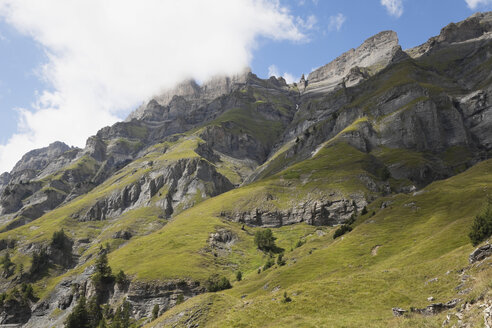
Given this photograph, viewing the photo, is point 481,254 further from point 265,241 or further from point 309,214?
point 309,214

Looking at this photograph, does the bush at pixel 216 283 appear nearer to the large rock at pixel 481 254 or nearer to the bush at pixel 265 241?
the bush at pixel 265 241

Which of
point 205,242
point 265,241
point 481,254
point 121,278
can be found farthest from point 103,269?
point 481,254

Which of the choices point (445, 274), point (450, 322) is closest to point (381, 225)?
point (445, 274)

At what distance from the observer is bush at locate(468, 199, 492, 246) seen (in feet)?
153

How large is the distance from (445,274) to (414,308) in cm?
1039

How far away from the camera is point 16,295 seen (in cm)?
15550

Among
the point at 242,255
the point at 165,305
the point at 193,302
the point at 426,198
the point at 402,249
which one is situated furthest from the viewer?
A: the point at 242,255

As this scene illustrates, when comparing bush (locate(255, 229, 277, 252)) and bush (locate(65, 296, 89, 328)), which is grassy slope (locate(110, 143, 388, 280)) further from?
bush (locate(65, 296, 89, 328))

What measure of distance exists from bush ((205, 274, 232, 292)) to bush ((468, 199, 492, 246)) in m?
75.7

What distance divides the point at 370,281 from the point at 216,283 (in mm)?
78269

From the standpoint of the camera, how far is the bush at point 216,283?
350ft

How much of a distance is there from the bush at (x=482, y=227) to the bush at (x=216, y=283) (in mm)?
75658

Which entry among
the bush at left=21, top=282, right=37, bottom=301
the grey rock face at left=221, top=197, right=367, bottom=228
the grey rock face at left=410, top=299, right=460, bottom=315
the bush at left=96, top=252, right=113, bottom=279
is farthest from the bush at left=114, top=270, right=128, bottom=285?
the grey rock face at left=410, top=299, right=460, bottom=315

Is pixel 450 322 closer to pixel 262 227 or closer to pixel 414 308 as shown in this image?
pixel 414 308
